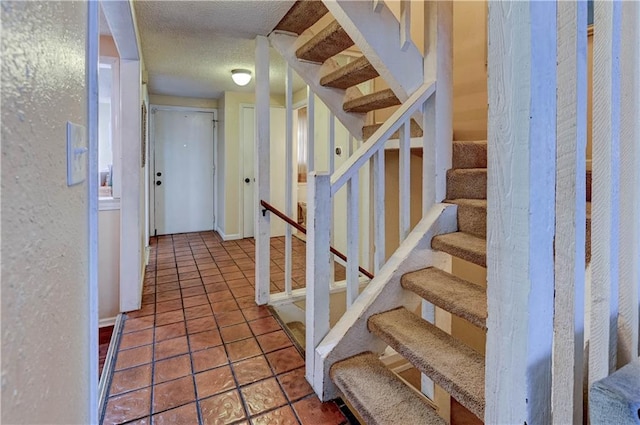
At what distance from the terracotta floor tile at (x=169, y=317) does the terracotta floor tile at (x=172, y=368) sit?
1.59 ft

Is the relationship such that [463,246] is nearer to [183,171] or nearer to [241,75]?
[241,75]

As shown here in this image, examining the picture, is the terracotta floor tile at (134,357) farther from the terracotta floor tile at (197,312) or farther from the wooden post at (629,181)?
the wooden post at (629,181)

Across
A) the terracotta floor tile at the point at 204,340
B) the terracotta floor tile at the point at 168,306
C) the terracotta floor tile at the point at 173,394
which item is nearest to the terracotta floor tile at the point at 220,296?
the terracotta floor tile at the point at 168,306

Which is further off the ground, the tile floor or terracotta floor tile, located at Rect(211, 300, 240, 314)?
terracotta floor tile, located at Rect(211, 300, 240, 314)

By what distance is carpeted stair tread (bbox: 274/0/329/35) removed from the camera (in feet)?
6.85

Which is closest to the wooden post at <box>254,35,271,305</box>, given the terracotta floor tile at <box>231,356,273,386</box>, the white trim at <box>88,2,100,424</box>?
the terracotta floor tile at <box>231,356,273,386</box>

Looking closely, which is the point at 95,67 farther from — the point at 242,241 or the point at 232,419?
the point at 242,241

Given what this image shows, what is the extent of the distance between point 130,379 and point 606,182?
2.01 meters

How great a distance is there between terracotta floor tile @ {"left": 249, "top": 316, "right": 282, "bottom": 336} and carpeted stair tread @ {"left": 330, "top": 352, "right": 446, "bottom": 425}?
771 mm

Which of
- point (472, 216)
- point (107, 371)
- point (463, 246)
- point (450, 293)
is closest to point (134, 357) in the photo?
point (107, 371)

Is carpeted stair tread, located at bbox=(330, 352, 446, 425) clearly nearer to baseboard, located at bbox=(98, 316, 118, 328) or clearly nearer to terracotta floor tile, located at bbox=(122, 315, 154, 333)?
terracotta floor tile, located at bbox=(122, 315, 154, 333)

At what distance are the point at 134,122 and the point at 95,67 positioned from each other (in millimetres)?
1844

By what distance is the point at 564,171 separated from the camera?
695mm

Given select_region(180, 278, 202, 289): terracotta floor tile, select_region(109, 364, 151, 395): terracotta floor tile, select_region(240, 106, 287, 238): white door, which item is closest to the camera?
select_region(109, 364, 151, 395): terracotta floor tile
